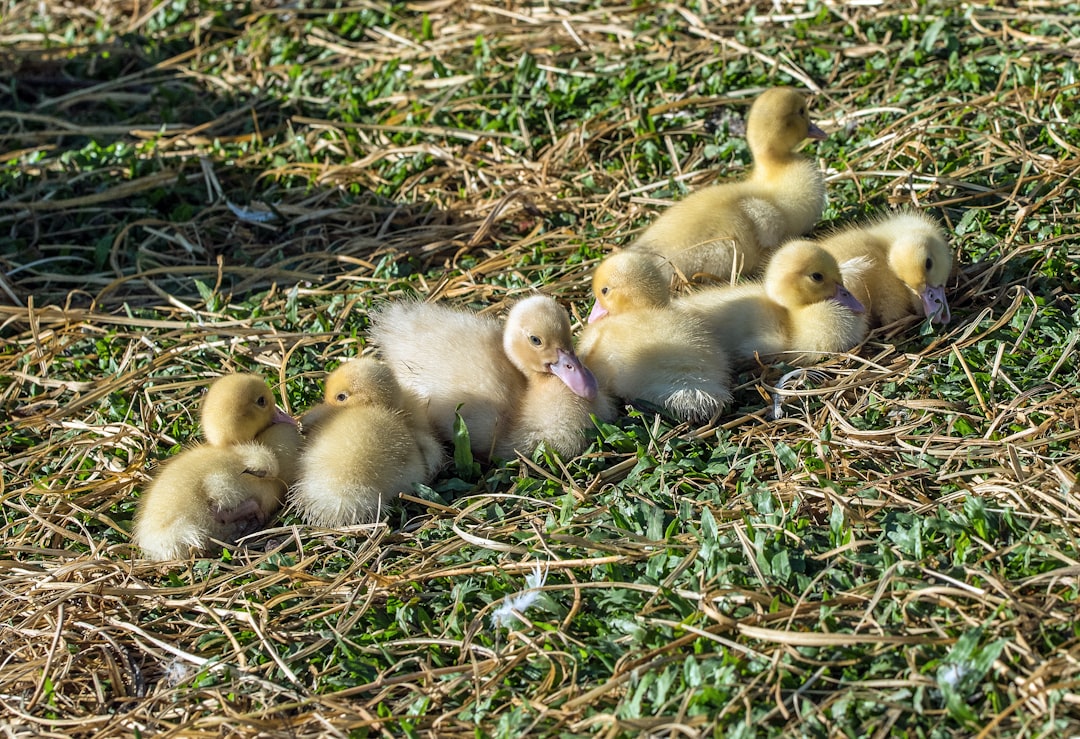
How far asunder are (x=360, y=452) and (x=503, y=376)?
546 millimetres

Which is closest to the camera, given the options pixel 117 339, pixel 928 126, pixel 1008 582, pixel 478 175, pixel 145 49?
pixel 1008 582

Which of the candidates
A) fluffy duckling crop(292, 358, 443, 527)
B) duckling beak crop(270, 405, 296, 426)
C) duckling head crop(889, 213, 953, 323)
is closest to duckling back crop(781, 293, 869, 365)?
duckling head crop(889, 213, 953, 323)

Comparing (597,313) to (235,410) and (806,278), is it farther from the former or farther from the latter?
(235,410)

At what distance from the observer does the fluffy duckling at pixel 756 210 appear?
13.4 feet

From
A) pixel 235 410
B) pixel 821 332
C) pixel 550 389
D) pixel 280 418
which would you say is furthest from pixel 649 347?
pixel 235 410

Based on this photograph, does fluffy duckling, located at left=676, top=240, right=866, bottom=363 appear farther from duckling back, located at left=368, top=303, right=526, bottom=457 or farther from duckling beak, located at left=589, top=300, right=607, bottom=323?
duckling back, located at left=368, top=303, right=526, bottom=457

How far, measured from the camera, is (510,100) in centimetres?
561

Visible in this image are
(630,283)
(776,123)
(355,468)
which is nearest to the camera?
(355,468)

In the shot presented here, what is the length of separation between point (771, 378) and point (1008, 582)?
1210mm

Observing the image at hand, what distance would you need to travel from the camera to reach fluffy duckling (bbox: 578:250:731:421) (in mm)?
3469

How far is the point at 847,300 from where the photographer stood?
3705 mm

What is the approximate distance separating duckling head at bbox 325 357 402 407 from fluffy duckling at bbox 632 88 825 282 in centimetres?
116

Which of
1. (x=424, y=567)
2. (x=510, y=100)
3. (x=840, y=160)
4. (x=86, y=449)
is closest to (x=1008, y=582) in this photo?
(x=424, y=567)

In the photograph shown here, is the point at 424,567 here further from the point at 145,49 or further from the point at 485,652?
the point at 145,49
